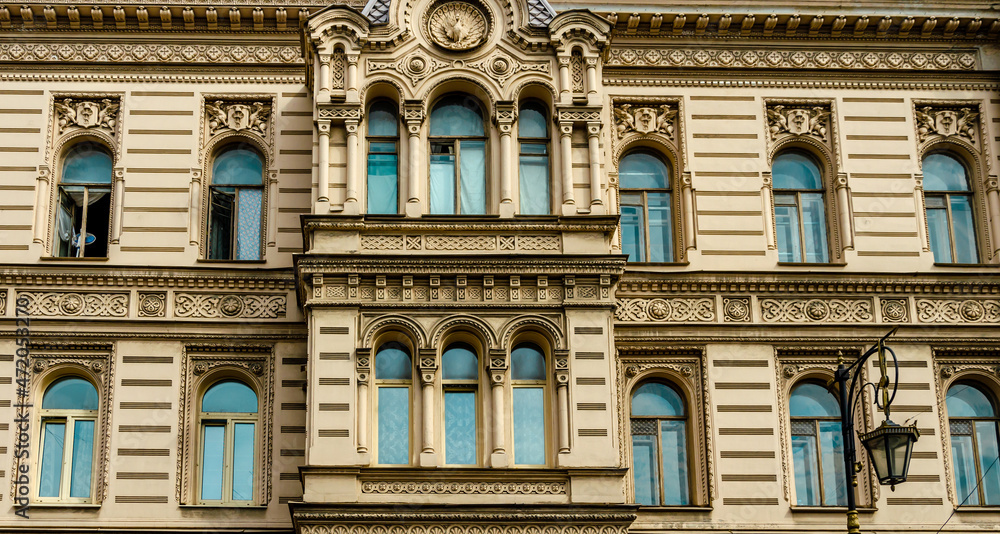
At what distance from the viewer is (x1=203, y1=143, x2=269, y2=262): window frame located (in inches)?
1236

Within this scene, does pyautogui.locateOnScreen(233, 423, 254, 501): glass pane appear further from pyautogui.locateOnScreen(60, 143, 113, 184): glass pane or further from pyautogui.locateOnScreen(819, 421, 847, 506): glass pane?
pyautogui.locateOnScreen(819, 421, 847, 506): glass pane

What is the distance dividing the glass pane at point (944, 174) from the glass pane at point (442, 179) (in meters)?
10.5

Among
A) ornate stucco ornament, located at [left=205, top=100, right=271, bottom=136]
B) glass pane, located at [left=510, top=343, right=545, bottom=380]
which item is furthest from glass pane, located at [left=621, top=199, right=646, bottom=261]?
ornate stucco ornament, located at [left=205, top=100, right=271, bottom=136]

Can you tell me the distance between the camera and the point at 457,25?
101 feet

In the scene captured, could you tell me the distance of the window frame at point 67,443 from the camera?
29.3m

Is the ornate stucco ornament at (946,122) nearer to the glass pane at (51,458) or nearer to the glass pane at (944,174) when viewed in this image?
the glass pane at (944,174)

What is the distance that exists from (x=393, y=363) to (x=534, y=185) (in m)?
4.61

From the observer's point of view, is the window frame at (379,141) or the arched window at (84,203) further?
the arched window at (84,203)

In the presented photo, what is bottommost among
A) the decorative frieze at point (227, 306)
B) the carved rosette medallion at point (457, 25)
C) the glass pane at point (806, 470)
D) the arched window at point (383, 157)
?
the glass pane at point (806, 470)

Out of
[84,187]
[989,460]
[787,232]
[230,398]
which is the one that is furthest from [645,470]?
[84,187]

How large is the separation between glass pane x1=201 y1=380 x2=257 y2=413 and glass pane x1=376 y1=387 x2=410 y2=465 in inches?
135

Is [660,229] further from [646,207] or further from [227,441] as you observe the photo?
[227,441]

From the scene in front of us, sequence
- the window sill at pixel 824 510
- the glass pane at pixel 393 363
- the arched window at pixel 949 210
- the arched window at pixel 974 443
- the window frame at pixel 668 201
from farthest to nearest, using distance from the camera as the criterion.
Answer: the arched window at pixel 949 210 < the window frame at pixel 668 201 < the arched window at pixel 974 443 < the window sill at pixel 824 510 < the glass pane at pixel 393 363

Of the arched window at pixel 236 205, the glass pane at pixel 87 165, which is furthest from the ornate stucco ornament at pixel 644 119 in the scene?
the glass pane at pixel 87 165
